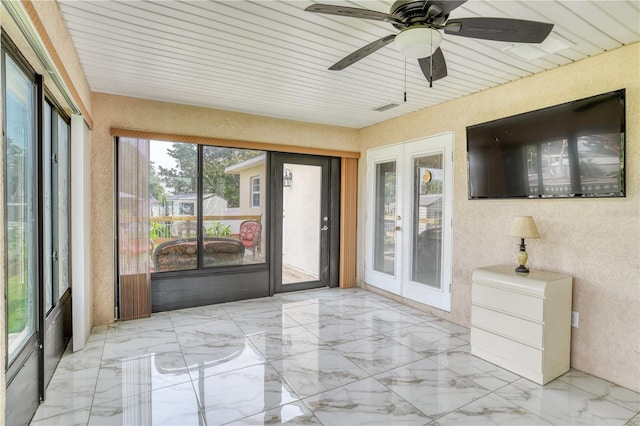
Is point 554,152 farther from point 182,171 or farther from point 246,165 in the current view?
point 182,171

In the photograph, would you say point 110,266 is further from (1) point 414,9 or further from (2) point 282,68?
(1) point 414,9

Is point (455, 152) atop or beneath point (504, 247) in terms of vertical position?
atop

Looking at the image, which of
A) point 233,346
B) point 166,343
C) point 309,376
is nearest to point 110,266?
point 166,343

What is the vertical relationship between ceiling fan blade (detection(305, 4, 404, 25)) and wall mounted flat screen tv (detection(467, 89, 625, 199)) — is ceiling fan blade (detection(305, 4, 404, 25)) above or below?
above

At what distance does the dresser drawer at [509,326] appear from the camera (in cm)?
276

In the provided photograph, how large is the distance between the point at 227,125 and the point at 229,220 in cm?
128

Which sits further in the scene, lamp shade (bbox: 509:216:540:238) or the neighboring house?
the neighboring house

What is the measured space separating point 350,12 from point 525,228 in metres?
2.38

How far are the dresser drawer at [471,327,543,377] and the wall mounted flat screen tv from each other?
1.33 metres

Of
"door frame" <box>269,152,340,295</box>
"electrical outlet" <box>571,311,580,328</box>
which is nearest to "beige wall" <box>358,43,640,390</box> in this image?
"electrical outlet" <box>571,311,580,328</box>

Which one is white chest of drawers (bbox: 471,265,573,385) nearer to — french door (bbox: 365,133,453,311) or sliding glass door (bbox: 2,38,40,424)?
french door (bbox: 365,133,453,311)

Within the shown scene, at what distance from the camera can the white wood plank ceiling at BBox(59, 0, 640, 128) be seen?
223cm

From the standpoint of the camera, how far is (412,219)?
468 cm

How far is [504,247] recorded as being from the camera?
11.6 ft
